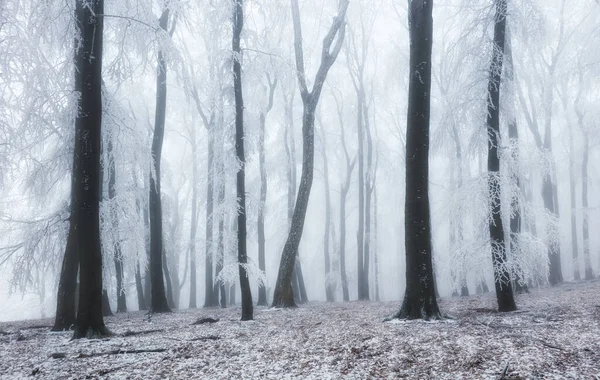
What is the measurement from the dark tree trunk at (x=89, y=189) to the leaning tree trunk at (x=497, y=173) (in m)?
7.27

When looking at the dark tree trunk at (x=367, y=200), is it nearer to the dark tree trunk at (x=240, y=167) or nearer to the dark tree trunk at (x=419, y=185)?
the dark tree trunk at (x=240, y=167)

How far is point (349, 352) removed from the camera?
4.89 meters

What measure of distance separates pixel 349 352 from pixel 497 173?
16.7ft

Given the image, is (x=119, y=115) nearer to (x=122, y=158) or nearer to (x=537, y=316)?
(x=122, y=158)

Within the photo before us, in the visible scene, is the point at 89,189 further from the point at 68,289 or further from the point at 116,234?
the point at 116,234

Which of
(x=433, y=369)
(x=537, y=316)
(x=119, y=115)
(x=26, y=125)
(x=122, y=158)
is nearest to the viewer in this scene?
(x=433, y=369)

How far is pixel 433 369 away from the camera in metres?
4.08

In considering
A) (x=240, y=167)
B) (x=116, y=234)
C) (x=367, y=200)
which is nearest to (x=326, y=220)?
(x=367, y=200)

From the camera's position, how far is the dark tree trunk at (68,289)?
842cm

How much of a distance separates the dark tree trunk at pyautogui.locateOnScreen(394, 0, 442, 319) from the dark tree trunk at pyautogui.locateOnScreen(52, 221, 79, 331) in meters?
6.75

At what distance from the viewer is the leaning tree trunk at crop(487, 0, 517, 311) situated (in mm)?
7898

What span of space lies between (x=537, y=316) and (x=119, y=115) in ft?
31.2

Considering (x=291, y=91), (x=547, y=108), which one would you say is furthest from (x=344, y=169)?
(x=547, y=108)

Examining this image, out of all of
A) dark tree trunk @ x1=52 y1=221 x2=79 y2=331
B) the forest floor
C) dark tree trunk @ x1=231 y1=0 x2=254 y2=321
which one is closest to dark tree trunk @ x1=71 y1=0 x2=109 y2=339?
the forest floor
